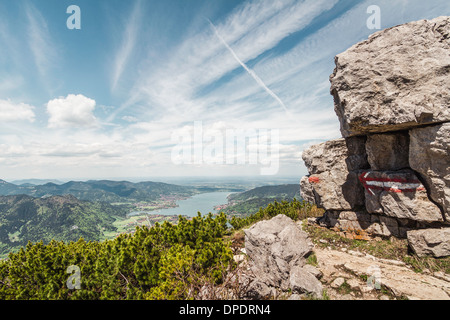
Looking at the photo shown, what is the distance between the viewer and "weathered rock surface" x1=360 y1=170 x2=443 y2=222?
761 cm

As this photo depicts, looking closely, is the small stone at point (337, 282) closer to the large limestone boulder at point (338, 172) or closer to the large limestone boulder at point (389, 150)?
the large limestone boulder at point (338, 172)

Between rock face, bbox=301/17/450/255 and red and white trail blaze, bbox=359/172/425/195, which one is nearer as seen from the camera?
rock face, bbox=301/17/450/255

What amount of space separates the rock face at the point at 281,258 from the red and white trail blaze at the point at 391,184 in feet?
14.4

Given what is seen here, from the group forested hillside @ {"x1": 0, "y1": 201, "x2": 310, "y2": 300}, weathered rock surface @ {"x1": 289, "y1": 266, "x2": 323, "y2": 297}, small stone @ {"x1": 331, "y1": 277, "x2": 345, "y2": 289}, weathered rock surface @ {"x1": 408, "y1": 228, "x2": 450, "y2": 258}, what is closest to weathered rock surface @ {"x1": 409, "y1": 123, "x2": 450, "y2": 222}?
weathered rock surface @ {"x1": 408, "y1": 228, "x2": 450, "y2": 258}

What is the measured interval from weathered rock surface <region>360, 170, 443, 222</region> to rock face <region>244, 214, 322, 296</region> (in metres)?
4.07

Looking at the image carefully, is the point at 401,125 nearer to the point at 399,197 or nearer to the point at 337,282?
the point at 399,197

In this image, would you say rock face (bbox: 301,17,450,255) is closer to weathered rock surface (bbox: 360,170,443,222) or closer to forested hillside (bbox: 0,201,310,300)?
weathered rock surface (bbox: 360,170,443,222)

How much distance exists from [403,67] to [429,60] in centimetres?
79

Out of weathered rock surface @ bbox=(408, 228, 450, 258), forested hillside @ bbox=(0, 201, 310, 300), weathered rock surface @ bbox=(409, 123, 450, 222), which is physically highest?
weathered rock surface @ bbox=(409, 123, 450, 222)

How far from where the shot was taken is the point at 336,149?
1102 centimetres

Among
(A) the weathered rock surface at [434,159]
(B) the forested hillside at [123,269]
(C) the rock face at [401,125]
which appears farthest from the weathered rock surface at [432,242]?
(B) the forested hillside at [123,269]

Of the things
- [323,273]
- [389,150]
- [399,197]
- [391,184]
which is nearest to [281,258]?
[323,273]

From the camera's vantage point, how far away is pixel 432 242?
699 centimetres

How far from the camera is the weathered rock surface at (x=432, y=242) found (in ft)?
22.6
